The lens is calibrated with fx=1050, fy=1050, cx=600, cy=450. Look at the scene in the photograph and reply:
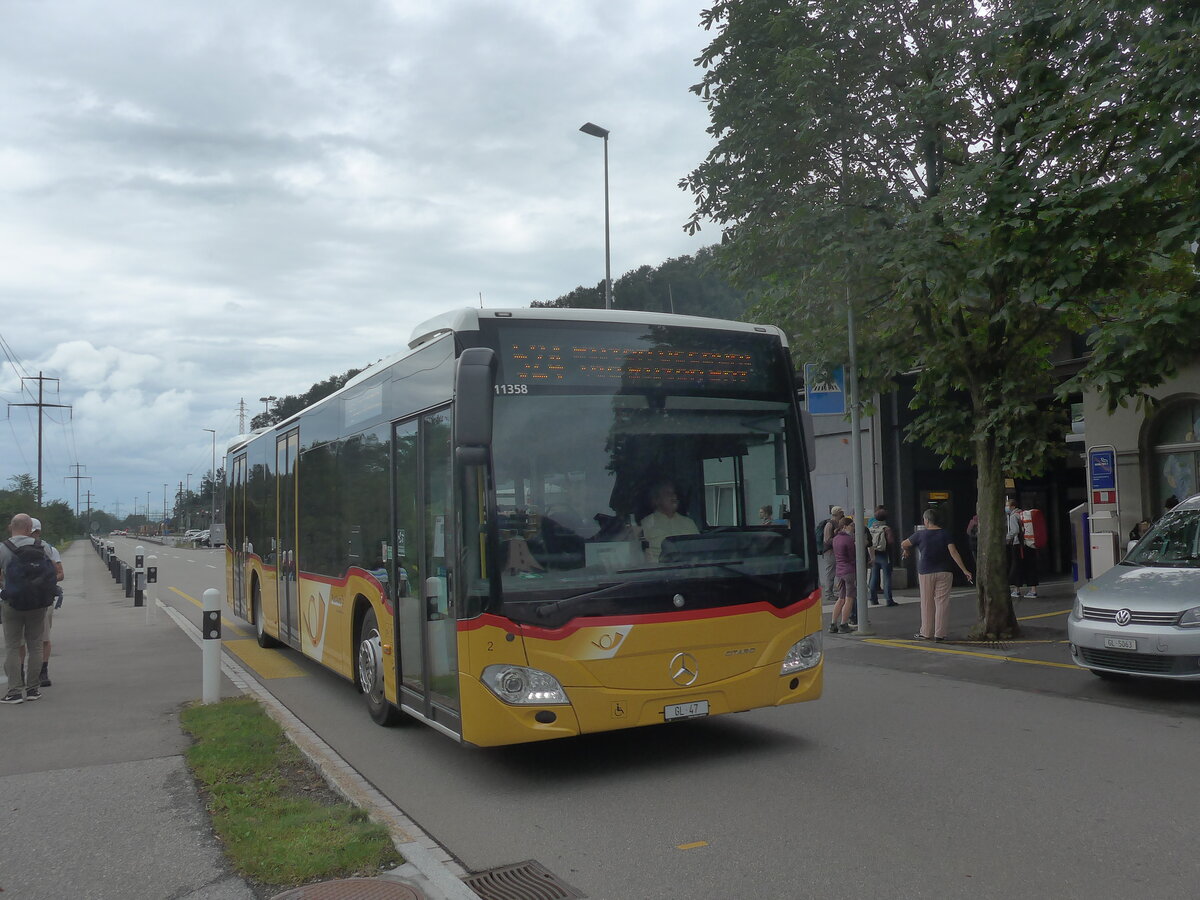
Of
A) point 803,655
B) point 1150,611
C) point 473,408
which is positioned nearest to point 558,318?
point 473,408

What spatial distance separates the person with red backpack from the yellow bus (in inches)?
479

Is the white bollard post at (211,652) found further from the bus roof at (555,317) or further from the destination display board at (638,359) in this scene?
the destination display board at (638,359)

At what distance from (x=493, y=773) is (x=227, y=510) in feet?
38.5

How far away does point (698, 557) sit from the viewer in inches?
261

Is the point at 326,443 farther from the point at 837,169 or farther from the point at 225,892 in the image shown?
the point at 837,169

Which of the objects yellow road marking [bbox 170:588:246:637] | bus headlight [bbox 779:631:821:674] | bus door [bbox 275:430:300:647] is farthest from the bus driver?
yellow road marking [bbox 170:588:246:637]

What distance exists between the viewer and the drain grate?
4.66 meters

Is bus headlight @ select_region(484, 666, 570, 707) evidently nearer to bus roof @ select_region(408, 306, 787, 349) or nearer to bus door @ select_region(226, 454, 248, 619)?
bus roof @ select_region(408, 306, 787, 349)

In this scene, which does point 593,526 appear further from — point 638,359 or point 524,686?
point 638,359

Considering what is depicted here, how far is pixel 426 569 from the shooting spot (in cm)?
709

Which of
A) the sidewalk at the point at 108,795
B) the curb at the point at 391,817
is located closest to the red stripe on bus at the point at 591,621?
the curb at the point at 391,817

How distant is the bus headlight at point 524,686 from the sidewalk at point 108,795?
1546mm

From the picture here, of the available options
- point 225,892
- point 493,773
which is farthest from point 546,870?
point 493,773

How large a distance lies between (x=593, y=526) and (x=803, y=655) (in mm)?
1826
